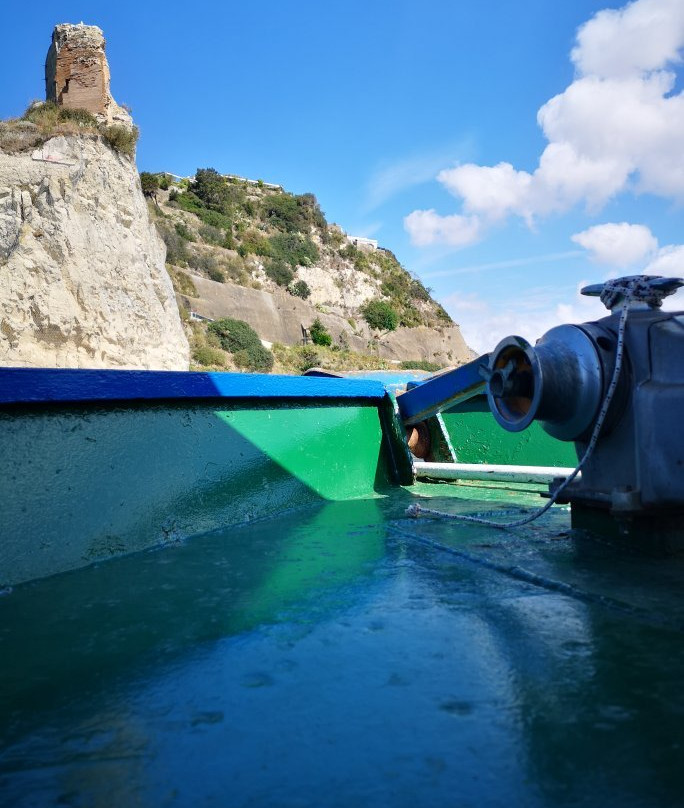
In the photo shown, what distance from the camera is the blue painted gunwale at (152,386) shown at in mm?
1897

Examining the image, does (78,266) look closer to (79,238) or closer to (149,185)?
(79,238)

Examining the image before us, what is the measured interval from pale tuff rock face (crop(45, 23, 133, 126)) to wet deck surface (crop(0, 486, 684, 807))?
745 inches

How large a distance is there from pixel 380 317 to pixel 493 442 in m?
37.6

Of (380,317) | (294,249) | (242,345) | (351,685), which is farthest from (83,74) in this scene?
(380,317)

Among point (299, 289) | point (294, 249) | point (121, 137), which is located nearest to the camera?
point (121, 137)

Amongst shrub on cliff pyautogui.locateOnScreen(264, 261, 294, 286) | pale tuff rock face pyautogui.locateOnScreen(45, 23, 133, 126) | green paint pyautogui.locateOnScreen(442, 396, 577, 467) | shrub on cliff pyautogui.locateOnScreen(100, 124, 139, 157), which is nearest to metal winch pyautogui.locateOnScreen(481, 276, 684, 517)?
green paint pyautogui.locateOnScreen(442, 396, 577, 467)

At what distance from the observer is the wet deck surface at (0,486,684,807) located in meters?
0.76

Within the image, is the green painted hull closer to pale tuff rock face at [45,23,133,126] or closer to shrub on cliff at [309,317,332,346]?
pale tuff rock face at [45,23,133,126]

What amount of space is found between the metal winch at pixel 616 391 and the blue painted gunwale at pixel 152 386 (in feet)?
4.16

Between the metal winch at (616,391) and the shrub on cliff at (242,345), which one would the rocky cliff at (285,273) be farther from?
the metal winch at (616,391)

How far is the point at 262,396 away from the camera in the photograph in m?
2.89

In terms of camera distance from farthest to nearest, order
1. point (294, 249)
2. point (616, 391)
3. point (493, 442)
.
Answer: point (294, 249), point (493, 442), point (616, 391)

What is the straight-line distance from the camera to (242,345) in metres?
27.5

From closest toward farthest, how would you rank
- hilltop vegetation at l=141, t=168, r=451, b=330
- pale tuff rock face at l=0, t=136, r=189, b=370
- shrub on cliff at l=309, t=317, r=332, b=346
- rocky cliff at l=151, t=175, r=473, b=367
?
pale tuff rock face at l=0, t=136, r=189, b=370 < rocky cliff at l=151, t=175, r=473, b=367 < hilltop vegetation at l=141, t=168, r=451, b=330 < shrub on cliff at l=309, t=317, r=332, b=346
